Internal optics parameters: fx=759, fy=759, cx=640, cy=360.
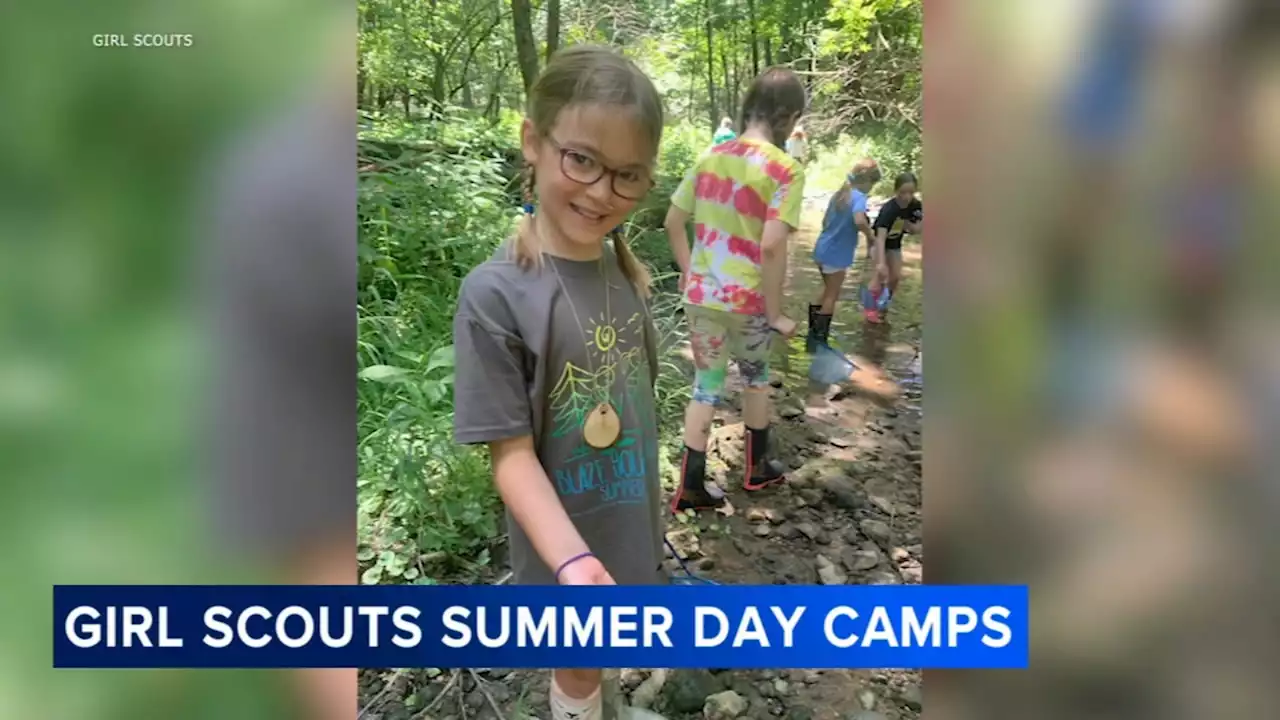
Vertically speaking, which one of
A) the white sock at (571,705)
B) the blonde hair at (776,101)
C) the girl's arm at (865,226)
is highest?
the blonde hair at (776,101)

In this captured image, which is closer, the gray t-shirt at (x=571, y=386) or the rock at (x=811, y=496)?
the gray t-shirt at (x=571, y=386)

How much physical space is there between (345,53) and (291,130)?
0.42ft

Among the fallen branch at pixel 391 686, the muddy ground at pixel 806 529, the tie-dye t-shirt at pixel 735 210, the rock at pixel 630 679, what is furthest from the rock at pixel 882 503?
the fallen branch at pixel 391 686

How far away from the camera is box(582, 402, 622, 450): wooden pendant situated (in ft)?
3.50

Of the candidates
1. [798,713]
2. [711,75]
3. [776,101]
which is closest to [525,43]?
[711,75]

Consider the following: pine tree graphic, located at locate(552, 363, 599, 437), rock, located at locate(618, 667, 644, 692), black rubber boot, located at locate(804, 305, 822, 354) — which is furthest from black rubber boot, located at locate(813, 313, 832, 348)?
rock, located at locate(618, 667, 644, 692)

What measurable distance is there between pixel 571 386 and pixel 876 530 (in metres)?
0.50

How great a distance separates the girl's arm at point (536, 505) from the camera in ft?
3.42

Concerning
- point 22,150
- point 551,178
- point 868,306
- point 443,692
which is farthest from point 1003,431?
point 22,150

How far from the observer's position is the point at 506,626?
1080 millimetres

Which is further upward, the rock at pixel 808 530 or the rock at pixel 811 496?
the rock at pixel 811 496

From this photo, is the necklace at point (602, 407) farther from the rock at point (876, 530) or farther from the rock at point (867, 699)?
the rock at point (867, 699)

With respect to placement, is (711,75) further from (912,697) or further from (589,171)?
(912,697)

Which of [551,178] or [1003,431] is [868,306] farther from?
[551,178]
